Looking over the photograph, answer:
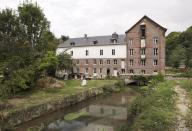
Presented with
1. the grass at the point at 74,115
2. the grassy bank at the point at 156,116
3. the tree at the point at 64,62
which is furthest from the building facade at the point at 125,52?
the grassy bank at the point at 156,116

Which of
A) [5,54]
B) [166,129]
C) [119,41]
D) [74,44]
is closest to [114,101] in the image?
[5,54]

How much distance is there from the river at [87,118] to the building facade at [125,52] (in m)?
25.0

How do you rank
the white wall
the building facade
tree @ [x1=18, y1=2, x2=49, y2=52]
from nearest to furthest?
tree @ [x1=18, y1=2, x2=49, y2=52], the building facade, the white wall

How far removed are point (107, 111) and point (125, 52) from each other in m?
31.8

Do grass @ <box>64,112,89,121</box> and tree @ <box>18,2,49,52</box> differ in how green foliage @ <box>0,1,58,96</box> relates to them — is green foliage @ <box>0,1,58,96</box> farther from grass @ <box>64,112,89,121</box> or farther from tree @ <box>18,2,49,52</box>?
grass @ <box>64,112,89,121</box>

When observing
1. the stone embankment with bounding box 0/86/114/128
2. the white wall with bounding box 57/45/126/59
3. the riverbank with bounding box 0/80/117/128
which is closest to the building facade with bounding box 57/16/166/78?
the white wall with bounding box 57/45/126/59

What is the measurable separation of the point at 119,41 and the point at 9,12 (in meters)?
27.1

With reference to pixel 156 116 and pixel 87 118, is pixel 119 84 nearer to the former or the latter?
pixel 87 118

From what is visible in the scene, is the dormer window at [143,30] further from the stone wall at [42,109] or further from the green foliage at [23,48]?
the stone wall at [42,109]

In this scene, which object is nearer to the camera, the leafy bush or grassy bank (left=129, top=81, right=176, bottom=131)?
grassy bank (left=129, top=81, right=176, bottom=131)

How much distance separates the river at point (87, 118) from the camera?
1927cm

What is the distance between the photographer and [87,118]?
74.1 feet

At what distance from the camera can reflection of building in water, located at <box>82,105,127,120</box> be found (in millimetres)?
23270

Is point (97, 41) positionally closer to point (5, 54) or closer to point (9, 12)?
point (9, 12)
